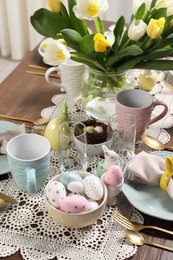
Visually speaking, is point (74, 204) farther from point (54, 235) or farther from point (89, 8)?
point (89, 8)

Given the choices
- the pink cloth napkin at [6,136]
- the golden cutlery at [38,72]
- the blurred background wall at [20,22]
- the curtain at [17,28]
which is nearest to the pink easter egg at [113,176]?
the pink cloth napkin at [6,136]

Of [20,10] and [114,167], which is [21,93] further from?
[20,10]

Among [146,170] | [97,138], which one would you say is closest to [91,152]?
[97,138]

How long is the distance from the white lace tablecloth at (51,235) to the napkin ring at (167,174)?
80 mm

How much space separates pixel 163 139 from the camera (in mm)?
954

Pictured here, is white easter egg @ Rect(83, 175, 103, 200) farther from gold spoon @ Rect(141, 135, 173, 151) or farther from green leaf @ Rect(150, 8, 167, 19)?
green leaf @ Rect(150, 8, 167, 19)

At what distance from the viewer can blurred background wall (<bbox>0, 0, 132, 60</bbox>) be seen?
7.30 ft

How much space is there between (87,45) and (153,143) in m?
0.28

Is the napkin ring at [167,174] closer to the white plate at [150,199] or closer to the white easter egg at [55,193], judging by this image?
the white plate at [150,199]

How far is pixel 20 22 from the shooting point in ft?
7.87

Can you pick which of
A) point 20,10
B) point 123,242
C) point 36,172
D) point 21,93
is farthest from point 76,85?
point 20,10

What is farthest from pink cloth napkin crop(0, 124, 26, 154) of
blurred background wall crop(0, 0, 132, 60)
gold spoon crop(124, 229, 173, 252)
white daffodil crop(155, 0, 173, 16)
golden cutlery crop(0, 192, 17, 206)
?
blurred background wall crop(0, 0, 132, 60)

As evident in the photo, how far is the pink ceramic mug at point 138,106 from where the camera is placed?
872mm

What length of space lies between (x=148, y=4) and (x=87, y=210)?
1.72 ft
